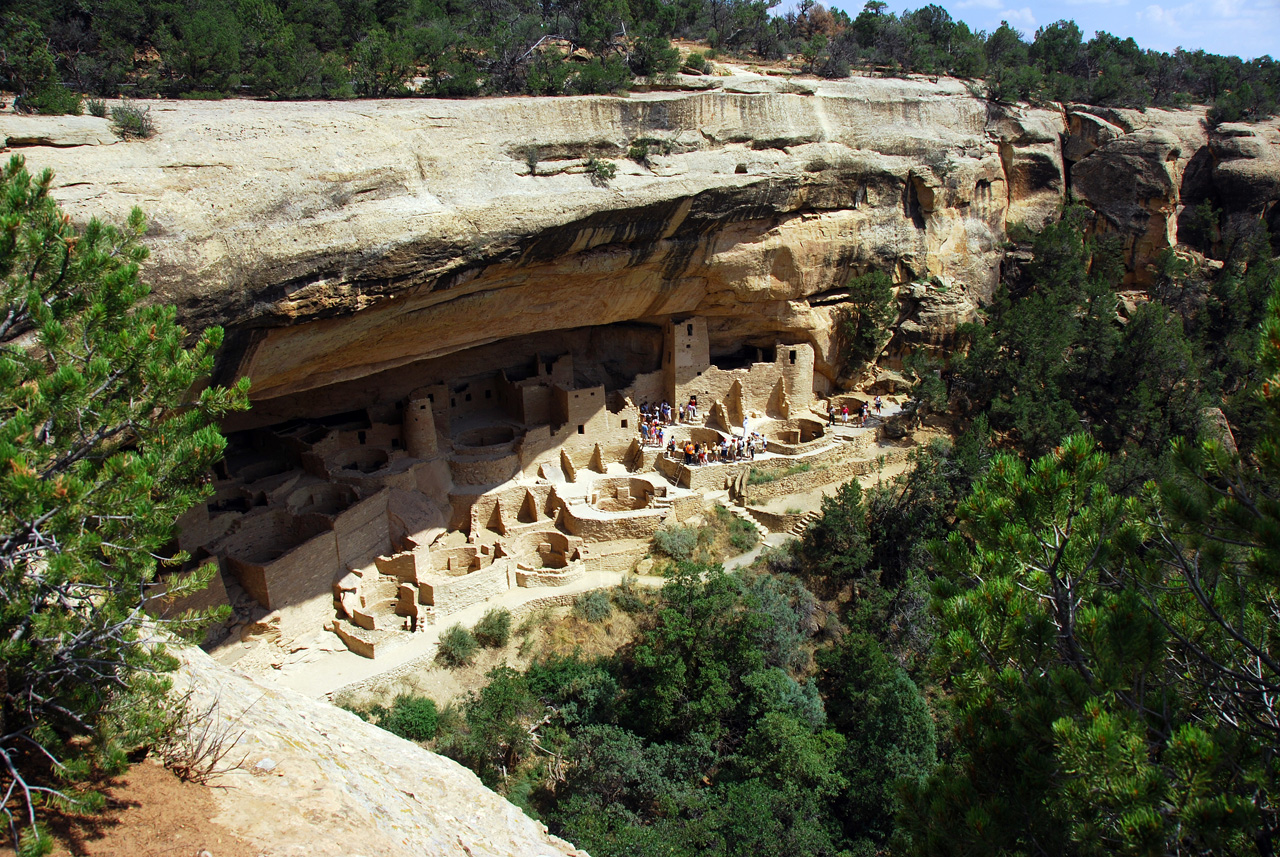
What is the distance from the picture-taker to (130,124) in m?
12.0

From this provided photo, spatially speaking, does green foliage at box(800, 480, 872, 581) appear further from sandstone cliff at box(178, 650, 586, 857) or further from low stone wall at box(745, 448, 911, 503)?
sandstone cliff at box(178, 650, 586, 857)

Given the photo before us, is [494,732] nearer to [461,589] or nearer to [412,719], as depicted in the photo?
[412,719]

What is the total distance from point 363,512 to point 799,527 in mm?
9870

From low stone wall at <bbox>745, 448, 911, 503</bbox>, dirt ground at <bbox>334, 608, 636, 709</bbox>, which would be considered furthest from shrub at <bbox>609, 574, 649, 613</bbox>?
low stone wall at <bbox>745, 448, 911, 503</bbox>

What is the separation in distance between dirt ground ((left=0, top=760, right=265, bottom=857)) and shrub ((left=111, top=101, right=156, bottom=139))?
931 centimetres

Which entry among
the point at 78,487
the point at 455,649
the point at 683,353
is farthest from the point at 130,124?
the point at 683,353

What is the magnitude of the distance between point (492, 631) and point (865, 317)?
13.2m

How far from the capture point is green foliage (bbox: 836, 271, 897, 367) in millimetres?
22406

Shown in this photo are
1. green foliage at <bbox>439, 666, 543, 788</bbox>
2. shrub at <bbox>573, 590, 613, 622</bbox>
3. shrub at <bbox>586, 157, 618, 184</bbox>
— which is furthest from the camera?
shrub at <bbox>573, 590, 613, 622</bbox>

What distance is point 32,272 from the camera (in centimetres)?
635

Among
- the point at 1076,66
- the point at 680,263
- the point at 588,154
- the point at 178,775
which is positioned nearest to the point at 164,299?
the point at 178,775

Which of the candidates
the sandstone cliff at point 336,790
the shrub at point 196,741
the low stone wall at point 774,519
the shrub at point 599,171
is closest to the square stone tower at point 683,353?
the low stone wall at point 774,519

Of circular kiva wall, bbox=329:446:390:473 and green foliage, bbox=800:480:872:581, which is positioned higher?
circular kiva wall, bbox=329:446:390:473

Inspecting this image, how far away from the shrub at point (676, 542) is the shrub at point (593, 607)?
6.15 ft
